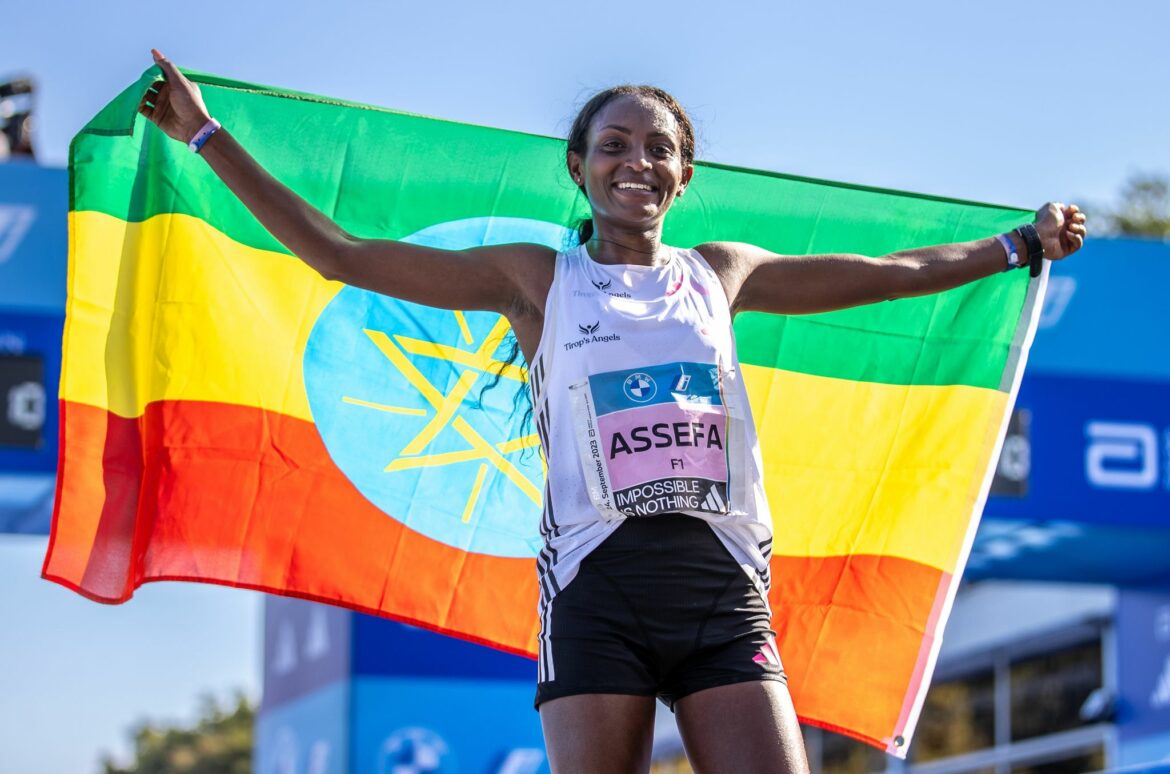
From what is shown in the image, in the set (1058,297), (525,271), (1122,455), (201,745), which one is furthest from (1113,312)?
(201,745)

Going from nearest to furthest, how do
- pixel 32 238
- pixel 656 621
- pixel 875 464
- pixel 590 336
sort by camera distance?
1. pixel 656 621
2. pixel 590 336
3. pixel 875 464
4. pixel 32 238

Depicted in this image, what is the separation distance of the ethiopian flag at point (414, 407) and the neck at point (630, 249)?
103 cm

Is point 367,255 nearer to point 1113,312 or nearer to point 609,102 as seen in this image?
point 609,102

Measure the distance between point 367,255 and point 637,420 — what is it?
2.22 ft

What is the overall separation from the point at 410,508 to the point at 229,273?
0.81 m

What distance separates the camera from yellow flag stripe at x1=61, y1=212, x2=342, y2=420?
168 inches

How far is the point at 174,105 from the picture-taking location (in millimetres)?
3510

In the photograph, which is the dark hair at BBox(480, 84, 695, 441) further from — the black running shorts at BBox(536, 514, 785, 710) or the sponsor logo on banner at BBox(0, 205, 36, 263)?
the sponsor logo on banner at BBox(0, 205, 36, 263)

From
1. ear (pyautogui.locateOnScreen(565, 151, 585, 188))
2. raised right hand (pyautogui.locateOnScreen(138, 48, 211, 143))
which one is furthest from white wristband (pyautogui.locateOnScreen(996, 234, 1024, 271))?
raised right hand (pyautogui.locateOnScreen(138, 48, 211, 143))

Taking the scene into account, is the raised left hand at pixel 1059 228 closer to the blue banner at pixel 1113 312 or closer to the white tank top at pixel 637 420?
the white tank top at pixel 637 420

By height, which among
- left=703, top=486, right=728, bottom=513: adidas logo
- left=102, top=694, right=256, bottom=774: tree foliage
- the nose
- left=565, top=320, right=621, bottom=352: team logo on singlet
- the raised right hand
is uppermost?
the raised right hand

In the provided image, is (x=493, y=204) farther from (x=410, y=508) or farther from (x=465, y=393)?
(x=410, y=508)

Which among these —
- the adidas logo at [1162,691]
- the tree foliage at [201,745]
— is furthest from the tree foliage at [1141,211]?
the tree foliage at [201,745]

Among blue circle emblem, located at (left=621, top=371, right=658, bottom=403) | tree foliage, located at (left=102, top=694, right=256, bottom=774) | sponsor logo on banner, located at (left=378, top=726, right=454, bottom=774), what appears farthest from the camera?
tree foliage, located at (left=102, top=694, right=256, bottom=774)
